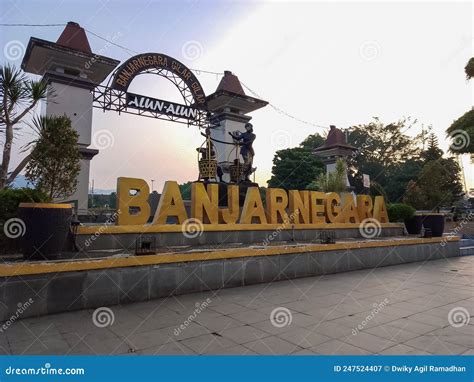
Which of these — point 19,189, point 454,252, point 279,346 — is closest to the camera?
point 279,346

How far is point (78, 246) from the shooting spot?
673 centimetres

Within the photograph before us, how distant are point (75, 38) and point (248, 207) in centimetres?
1107

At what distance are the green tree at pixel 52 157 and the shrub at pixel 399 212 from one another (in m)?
13.3

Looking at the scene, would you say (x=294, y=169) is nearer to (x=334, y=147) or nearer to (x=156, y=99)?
(x=334, y=147)

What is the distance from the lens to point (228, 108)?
2059cm

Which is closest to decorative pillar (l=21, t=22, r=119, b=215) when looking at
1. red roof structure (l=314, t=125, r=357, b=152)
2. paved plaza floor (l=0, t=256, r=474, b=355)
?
paved plaza floor (l=0, t=256, r=474, b=355)

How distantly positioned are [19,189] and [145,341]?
15.2 feet

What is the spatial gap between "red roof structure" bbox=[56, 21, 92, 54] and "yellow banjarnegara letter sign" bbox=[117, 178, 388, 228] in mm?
8208

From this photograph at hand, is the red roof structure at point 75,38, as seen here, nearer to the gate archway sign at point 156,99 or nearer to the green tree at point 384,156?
the gate archway sign at point 156,99

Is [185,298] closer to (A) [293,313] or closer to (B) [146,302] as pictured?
(B) [146,302]

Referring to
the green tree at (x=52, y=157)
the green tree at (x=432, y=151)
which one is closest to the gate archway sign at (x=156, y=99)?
the green tree at (x=52, y=157)

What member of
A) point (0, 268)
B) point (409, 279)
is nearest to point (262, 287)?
point (409, 279)

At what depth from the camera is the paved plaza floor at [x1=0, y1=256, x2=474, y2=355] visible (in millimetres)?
3633

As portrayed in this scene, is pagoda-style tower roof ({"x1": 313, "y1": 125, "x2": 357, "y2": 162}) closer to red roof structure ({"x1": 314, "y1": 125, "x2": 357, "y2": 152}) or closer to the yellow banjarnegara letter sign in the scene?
red roof structure ({"x1": 314, "y1": 125, "x2": 357, "y2": 152})
